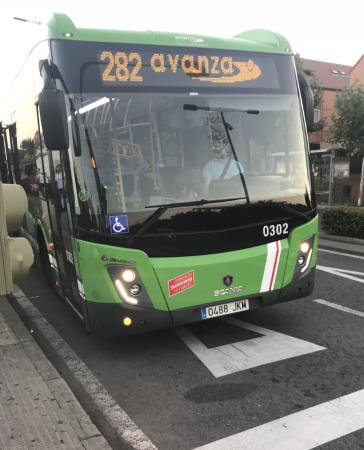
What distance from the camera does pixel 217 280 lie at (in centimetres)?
417

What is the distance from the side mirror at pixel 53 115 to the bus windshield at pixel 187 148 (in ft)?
0.52

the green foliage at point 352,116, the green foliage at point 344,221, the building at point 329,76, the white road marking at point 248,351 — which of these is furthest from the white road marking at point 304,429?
the building at point 329,76

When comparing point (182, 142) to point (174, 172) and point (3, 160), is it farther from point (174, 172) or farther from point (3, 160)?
point (3, 160)

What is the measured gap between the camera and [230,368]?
13.4ft

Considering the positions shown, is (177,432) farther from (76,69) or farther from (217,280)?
(76,69)

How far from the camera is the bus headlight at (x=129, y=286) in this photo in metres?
3.90

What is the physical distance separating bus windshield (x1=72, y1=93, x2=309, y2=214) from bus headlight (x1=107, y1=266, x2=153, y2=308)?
519mm

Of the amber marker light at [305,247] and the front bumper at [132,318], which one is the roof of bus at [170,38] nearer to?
the amber marker light at [305,247]

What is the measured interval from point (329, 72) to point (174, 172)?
2103 inches

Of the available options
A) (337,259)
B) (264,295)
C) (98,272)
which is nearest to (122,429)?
(98,272)

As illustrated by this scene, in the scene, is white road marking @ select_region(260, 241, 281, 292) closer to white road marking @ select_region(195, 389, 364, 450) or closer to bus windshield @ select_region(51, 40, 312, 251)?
bus windshield @ select_region(51, 40, 312, 251)

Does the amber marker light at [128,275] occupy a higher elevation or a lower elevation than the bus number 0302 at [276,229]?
lower

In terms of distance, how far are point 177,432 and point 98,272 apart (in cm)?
146

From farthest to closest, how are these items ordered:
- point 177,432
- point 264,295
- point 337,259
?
1. point 337,259
2. point 264,295
3. point 177,432
